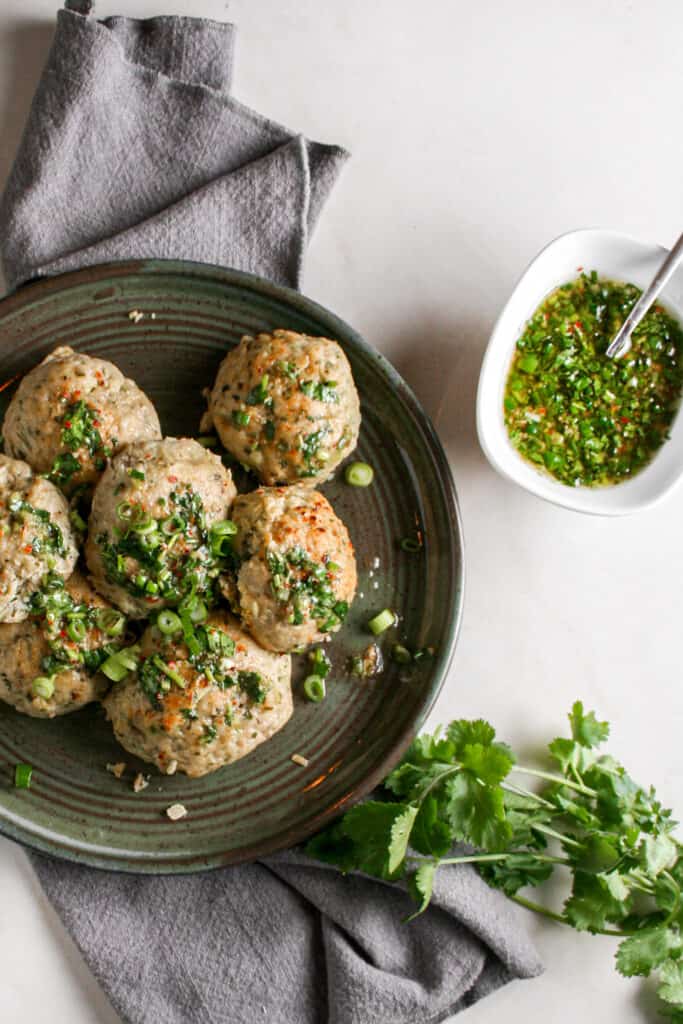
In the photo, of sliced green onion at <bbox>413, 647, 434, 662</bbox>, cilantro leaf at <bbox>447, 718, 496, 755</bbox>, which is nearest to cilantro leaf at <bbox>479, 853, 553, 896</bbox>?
cilantro leaf at <bbox>447, 718, 496, 755</bbox>

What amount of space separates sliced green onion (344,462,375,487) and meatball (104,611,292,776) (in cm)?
75

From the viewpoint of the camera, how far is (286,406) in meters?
3.51

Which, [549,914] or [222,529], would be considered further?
[549,914]

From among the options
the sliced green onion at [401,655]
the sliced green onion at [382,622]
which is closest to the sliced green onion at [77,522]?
the sliced green onion at [382,622]

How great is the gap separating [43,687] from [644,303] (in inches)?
106

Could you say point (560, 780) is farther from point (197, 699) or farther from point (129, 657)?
point (129, 657)

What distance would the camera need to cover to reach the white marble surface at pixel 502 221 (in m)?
4.20

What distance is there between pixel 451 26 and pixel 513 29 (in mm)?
Result: 281

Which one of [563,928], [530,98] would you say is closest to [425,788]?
[563,928]

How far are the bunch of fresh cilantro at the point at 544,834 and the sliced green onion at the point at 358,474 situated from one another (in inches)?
41.3

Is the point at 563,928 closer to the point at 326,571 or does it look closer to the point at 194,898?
the point at 194,898

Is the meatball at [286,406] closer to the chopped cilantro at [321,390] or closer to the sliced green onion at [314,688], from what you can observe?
the chopped cilantro at [321,390]

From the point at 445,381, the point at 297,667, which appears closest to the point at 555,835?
the point at 297,667

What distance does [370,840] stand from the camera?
146 inches
